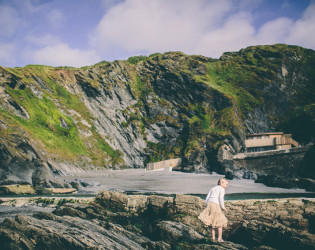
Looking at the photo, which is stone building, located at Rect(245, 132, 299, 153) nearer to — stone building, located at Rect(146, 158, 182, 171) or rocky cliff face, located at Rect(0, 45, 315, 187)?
rocky cliff face, located at Rect(0, 45, 315, 187)

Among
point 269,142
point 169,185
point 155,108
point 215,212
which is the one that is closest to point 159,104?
point 155,108

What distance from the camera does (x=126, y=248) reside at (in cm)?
1055

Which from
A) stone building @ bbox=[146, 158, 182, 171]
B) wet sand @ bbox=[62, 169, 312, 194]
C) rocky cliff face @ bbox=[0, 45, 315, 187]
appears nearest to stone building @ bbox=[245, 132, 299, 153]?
rocky cliff face @ bbox=[0, 45, 315, 187]

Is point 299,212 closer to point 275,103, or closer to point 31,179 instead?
point 31,179

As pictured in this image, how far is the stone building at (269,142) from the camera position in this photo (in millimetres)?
72438

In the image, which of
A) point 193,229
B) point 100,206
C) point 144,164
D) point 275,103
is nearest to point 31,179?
point 100,206

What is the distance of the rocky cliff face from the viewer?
222ft

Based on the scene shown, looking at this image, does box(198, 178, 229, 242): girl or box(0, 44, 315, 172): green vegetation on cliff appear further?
box(0, 44, 315, 172): green vegetation on cliff

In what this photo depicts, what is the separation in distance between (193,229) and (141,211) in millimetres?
3794

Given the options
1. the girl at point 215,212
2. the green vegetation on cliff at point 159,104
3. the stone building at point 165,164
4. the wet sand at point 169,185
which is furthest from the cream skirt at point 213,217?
the stone building at point 165,164

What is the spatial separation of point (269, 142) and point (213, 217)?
7110cm

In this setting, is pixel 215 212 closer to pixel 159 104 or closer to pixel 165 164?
pixel 165 164

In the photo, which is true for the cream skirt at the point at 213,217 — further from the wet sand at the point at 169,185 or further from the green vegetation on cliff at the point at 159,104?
the green vegetation on cliff at the point at 159,104

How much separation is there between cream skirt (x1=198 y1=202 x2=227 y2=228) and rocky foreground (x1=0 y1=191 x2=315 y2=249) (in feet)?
2.55
